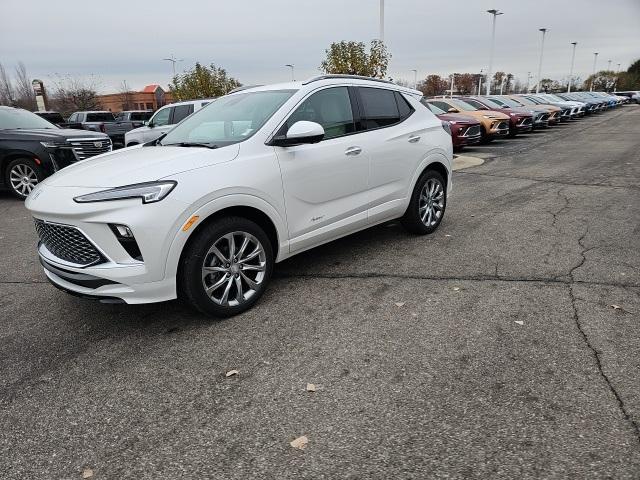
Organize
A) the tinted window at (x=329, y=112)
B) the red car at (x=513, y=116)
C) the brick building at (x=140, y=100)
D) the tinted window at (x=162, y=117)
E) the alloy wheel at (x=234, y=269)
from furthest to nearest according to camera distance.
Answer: the brick building at (x=140, y=100) < the red car at (x=513, y=116) < the tinted window at (x=162, y=117) < the tinted window at (x=329, y=112) < the alloy wheel at (x=234, y=269)

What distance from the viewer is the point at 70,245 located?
3.38 m

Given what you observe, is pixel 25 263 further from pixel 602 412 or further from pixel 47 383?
pixel 602 412

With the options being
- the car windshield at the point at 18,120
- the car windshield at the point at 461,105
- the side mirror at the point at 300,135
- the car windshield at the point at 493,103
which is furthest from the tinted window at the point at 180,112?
the car windshield at the point at 493,103

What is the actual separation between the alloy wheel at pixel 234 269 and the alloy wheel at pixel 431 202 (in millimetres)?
2494

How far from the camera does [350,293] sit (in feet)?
13.8

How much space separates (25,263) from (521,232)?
19.8 ft

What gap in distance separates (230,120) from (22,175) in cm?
701

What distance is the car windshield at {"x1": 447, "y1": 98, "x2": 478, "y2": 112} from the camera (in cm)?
1705

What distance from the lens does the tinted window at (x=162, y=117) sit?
1305 cm

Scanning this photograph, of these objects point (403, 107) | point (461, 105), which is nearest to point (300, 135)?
point (403, 107)

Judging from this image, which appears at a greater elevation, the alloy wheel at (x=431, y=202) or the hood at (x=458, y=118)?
the hood at (x=458, y=118)

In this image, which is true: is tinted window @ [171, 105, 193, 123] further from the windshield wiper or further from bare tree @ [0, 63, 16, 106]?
bare tree @ [0, 63, 16, 106]

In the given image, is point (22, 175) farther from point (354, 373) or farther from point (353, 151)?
point (354, 373)

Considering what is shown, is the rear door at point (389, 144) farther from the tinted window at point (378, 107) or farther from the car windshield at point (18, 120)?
the car windshield at point (18, 120)
